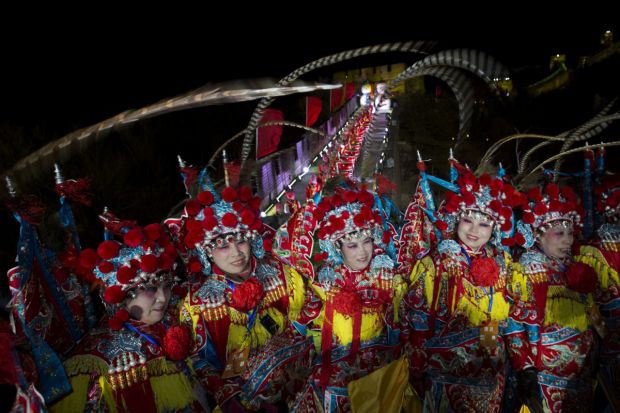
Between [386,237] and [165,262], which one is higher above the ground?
[165,262]

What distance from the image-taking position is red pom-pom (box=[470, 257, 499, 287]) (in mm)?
3527

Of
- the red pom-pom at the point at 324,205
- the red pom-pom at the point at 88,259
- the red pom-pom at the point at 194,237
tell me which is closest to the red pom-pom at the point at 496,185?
the red pom-pom at the point at 324,205

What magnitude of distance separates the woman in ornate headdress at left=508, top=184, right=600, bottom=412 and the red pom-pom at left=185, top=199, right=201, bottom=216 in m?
3.29

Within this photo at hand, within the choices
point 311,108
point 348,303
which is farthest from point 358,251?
point 311,108

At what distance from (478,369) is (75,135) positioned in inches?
152

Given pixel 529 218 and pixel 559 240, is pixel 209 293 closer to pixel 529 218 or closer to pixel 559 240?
pixel 529 218

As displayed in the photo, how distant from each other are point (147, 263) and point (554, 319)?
3924mm

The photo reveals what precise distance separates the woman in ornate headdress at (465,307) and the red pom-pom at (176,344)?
7.05 feet

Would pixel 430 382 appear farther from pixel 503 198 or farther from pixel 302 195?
pixel 302 195

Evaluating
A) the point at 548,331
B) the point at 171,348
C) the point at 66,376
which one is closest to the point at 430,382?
the point at 548,331

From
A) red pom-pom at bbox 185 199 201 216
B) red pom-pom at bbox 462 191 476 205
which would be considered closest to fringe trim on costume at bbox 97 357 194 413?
red pom-pom at bbox 185 199 201 216

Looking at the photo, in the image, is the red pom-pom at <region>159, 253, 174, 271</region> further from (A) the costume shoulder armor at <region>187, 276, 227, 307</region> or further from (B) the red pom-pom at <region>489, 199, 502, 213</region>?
(B) the red pom-pom at <region>489, 199, 502, 213</region>

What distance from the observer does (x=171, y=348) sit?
278 cm

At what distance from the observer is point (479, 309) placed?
3.67 meters
